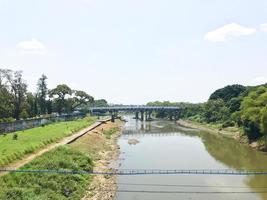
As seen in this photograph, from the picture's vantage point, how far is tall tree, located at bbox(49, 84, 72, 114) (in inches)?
4031

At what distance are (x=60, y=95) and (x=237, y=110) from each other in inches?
1766

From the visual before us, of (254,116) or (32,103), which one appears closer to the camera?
(254,116)

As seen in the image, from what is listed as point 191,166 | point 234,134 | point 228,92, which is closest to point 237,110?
point 234,134

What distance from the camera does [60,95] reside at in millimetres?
104062

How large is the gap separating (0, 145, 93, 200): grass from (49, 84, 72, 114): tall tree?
68008 millimetres

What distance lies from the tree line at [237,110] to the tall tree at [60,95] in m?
35.9

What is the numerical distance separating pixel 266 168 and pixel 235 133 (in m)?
32.0

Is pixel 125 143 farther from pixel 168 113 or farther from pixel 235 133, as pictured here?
pixel 168 113

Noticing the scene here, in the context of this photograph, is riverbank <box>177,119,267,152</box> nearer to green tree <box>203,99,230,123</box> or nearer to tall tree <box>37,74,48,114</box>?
green tree <box>203,99,230,123</box>

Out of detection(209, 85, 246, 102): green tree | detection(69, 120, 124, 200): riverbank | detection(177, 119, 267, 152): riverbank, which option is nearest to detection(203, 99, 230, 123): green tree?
detection(177, 119, 267, 152): riverbank

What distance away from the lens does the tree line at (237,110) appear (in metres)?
55.1

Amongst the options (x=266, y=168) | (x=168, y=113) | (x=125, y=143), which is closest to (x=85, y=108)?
(x=168, y=113)

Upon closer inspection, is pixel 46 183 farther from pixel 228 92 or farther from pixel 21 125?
pixel 228 92

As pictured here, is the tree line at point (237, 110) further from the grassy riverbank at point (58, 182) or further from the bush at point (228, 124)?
the grassy riverbank at point (58, 182)
